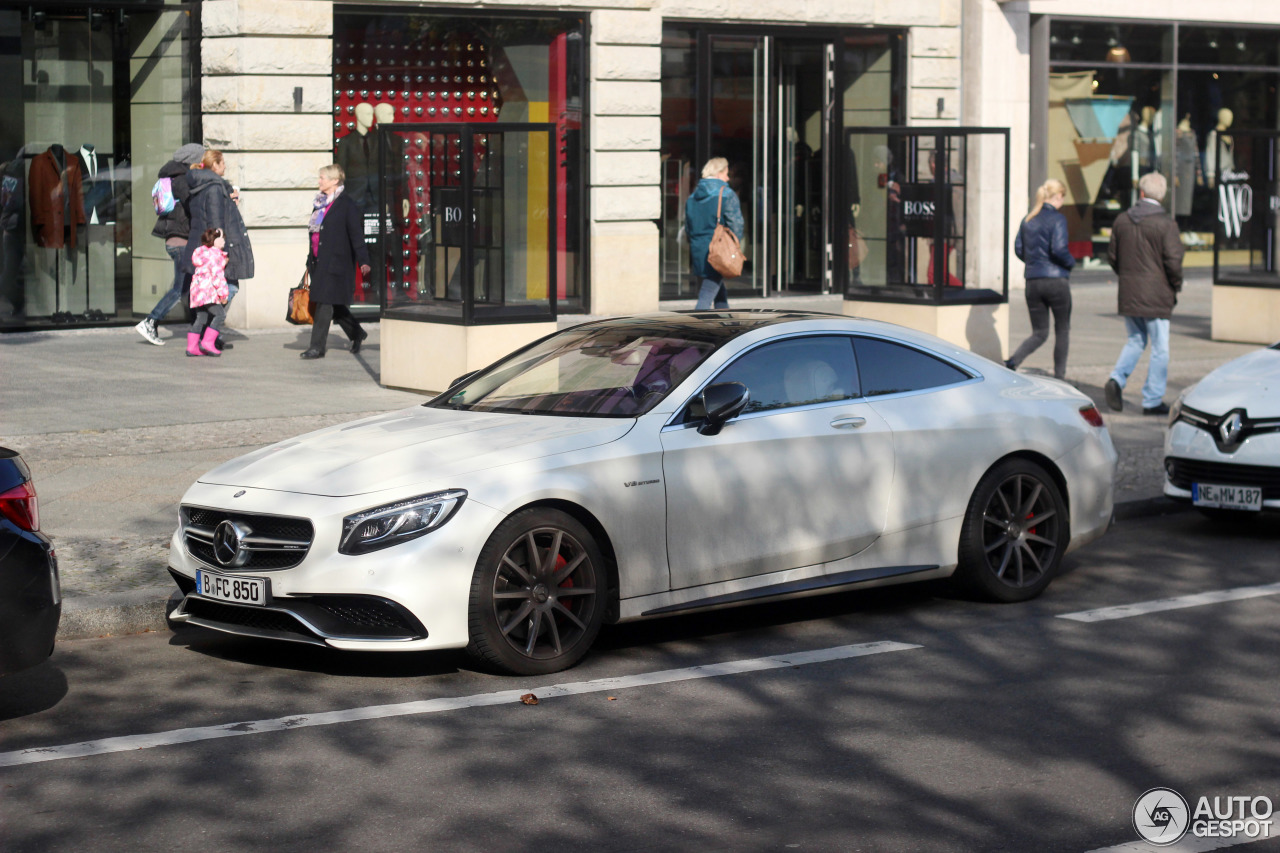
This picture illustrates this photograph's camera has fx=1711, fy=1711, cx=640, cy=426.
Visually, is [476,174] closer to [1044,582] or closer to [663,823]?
[1044,582]

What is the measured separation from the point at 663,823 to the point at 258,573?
215 centimetres

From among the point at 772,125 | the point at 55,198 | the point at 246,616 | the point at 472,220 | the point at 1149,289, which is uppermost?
the point at 772,125

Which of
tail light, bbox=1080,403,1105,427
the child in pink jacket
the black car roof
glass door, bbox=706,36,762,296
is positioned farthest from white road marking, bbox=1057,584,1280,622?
glass door, bbox=706,36,762,296

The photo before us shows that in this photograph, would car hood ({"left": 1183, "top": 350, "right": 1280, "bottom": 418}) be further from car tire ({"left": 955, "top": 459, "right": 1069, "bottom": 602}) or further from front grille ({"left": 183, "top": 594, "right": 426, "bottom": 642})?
front grille ({"left": 183, "top": 594, "right": 426, "bottom": 642})

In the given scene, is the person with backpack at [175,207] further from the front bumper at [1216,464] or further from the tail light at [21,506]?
the tail light at [21,506]

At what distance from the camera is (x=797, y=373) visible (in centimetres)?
740

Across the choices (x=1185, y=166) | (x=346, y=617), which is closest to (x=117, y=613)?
(x=346, y=617)

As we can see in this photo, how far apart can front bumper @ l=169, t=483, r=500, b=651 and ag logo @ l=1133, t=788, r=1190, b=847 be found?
2488 millimetres

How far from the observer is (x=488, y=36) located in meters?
21.4

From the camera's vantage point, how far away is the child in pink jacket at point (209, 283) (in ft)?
53.0

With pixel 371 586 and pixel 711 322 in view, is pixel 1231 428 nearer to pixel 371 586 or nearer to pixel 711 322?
pixel 711 322

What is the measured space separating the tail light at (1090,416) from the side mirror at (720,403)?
2.20m

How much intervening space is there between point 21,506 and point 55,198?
1440cm

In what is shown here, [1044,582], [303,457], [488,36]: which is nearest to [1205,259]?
[488,36]
